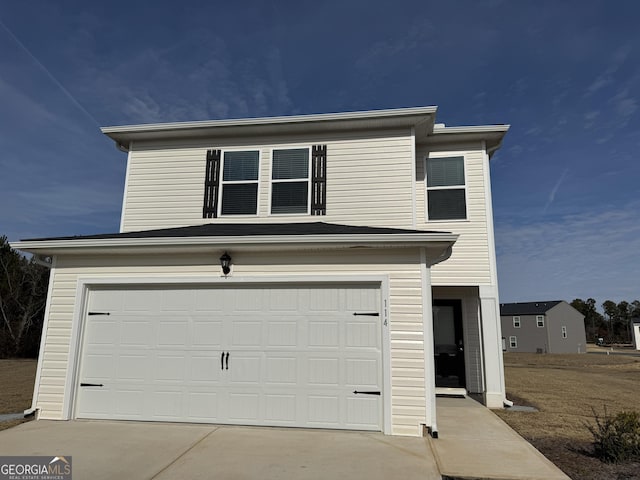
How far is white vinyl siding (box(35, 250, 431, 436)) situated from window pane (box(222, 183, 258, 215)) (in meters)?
2.63

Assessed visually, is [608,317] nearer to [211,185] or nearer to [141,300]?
[211,185]

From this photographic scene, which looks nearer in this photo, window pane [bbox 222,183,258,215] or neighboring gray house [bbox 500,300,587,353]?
window pane [bbox 222,183,258,215]

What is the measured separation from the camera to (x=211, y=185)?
933 centimetres

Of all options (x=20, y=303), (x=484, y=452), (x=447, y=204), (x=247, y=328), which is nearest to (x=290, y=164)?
(x=447, y=204)

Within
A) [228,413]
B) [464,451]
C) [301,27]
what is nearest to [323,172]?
[301,27]

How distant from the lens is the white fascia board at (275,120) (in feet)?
28.0

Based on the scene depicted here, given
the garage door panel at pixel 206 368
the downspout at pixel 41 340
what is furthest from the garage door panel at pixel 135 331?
the downspout at pixel 41 340

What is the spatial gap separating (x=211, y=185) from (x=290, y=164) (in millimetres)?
1912

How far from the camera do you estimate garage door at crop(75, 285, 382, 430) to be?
593 cm

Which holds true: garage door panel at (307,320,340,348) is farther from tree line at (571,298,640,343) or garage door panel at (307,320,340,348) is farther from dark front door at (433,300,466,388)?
tree line at (571,298,640,343)

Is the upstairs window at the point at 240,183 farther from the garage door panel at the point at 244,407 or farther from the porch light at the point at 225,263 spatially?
the garage door panel at the point at 244,407

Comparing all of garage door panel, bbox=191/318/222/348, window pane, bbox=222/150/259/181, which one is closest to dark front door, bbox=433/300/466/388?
window pane, bbox=222/150/259/181

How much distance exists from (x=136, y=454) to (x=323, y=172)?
20.8 ft

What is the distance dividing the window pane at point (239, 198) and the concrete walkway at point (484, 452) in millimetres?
5750
